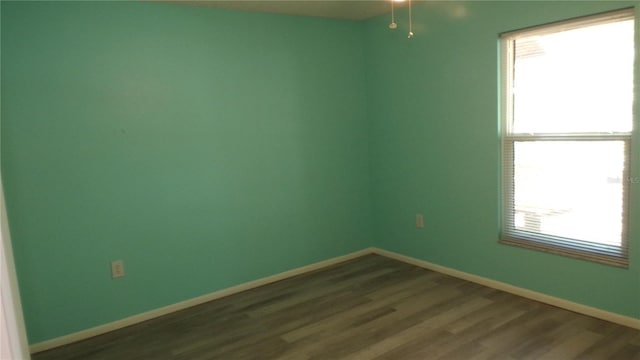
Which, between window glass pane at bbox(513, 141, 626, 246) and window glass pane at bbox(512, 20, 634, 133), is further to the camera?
window glass pane at bbox(513, 141, 626, 246)

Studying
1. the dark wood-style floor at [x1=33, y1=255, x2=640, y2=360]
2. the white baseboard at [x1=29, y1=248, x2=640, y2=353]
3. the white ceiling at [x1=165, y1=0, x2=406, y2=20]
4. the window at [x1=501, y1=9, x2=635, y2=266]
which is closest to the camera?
the dark wood-style floor at [x1=33, y1=255, x2=640, y2=360]

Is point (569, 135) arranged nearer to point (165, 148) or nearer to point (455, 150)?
point (455, 150)

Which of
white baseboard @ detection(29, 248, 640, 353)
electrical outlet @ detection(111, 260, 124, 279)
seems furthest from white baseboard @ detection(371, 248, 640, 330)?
electrical outlet @ detection(111, 260, 124, 279)

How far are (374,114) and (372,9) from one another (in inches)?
39.3

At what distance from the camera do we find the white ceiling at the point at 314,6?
3.37 meters

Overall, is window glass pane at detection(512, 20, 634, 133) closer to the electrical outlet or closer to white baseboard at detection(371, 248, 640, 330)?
white baseboard at detection(371, 248, 640, 330)

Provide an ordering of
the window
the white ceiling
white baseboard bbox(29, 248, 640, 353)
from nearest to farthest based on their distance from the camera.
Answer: the window
white baseboard bbox(29, 248, 640, 353)
the white ceiling

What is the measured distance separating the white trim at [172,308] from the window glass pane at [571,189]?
1.81 m

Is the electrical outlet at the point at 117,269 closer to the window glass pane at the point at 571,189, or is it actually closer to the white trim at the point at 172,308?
the white trim at the point at 172,308

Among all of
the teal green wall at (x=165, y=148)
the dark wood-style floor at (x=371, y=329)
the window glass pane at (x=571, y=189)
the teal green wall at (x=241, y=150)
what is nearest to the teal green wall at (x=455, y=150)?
the teal green wall at (x=241, y=150)

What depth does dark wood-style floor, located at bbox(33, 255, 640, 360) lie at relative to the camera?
2.65 m

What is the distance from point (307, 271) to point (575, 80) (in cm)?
267

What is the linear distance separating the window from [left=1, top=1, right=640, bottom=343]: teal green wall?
11 centimetres

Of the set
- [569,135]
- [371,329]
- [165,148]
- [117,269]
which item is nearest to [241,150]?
[165,148]
